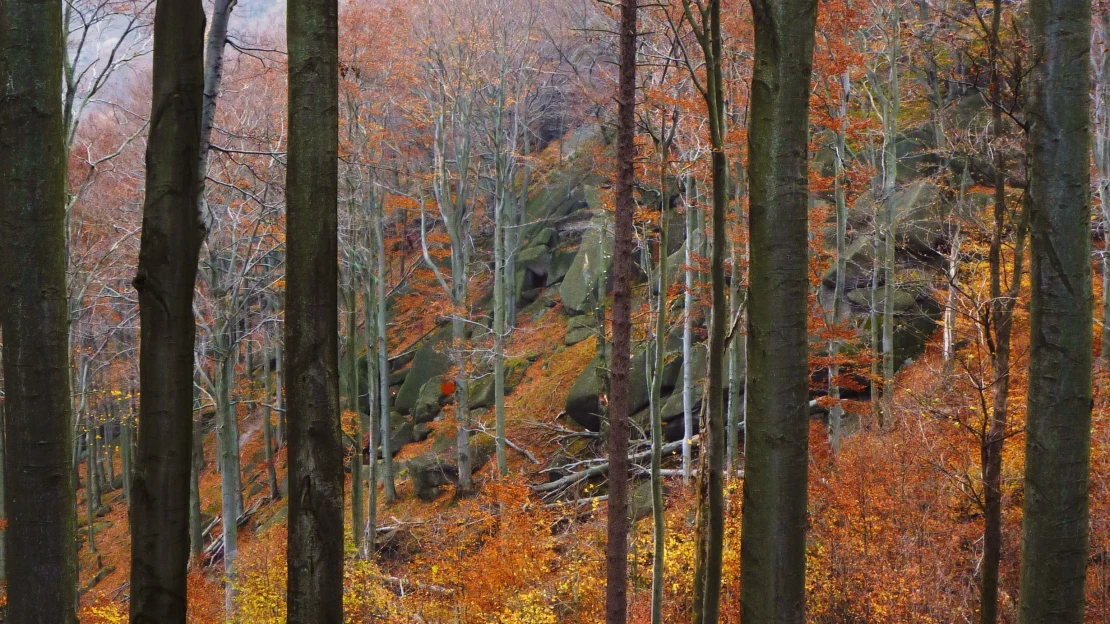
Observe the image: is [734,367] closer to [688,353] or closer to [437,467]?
[688,353]

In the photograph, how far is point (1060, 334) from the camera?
3.45 metres

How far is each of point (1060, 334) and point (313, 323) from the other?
3592 millimetres

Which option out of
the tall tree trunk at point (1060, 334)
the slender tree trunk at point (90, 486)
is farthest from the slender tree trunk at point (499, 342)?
the tall tree trunk at point (1060, 334)

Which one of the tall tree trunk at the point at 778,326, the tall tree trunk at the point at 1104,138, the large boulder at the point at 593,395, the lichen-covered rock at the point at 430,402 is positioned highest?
the tall tree trunk at the point at 1104,138

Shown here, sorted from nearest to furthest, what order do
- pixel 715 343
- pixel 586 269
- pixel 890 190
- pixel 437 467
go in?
1. pixel 715 343
2. pixel 890 190
3. pixel 437 467
4. pixel 586 269

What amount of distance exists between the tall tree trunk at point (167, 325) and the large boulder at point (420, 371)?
20796 mm

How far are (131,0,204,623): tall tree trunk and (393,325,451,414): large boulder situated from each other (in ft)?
68.2

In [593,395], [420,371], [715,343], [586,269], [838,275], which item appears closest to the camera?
[715,343]

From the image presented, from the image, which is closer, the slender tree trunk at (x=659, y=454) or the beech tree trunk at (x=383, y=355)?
the slender tree trunk at (x=659, y=454)

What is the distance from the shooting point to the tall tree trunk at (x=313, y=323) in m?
3.42

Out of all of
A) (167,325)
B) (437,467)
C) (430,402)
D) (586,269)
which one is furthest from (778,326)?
(430,402)

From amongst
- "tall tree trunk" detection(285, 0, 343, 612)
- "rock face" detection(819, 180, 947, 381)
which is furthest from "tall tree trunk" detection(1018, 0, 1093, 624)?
"rock face" detection(819, 180, 947, 381)

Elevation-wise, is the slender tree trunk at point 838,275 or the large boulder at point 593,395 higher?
the slender tree trunk at point 838,275

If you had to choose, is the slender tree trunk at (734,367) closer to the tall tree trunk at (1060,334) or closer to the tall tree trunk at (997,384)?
the tall tree trunk at (997,384)
